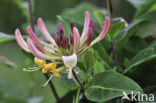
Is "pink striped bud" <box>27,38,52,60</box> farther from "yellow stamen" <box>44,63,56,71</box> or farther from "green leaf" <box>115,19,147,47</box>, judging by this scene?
"green leaf" <box>115,19,147,47</box>

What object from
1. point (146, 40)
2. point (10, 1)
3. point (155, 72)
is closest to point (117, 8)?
point (10, 1)

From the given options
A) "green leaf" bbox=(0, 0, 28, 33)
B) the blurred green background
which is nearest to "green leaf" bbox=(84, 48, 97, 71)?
the blurred green background

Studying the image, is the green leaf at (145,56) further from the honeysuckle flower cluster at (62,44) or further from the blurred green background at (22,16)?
the blurred green background at (22,16)

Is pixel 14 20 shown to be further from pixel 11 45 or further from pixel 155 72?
pixel 155 72

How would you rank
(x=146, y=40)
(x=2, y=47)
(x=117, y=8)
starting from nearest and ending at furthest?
(x=146, y=40) < (x=117, y=8) < (x=2, y=47)

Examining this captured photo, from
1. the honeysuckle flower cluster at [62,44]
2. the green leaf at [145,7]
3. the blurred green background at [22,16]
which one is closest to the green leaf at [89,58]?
the honeysuckle flower cluster at [62,44]

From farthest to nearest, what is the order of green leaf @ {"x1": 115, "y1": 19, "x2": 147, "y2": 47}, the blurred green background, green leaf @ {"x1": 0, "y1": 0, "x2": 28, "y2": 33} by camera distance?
green leaf @ {"x1": 0, "y1": 0, "x2": 28, "y2": 33}, the blurred green background, green leaf @ {"x1": 115, "y1": 19, "x2": 147, "y2": 47}

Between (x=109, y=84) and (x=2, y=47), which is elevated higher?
(x=109, y=84)

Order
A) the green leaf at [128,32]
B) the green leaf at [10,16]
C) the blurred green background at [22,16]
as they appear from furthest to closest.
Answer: the green leaf at [10,16], the blurred green background at [22,16], the green leaf at [128,32]

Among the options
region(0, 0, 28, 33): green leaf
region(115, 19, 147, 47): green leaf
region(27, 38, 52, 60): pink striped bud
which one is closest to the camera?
region(27, 38, 52, 60): pink striped bud
